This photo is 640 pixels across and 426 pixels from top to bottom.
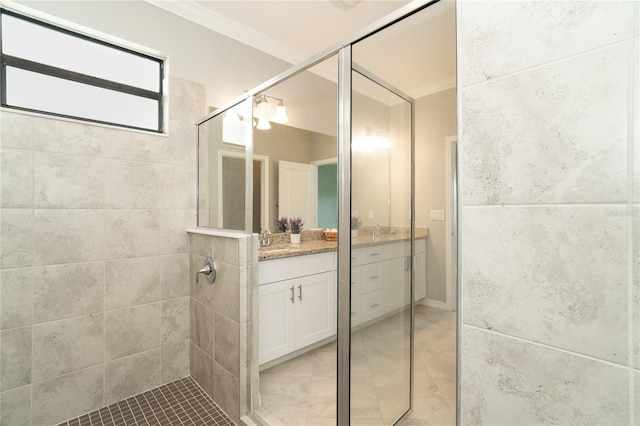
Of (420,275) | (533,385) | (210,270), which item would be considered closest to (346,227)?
(420,275)

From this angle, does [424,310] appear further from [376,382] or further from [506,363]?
[506,363]

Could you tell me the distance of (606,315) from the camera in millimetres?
550

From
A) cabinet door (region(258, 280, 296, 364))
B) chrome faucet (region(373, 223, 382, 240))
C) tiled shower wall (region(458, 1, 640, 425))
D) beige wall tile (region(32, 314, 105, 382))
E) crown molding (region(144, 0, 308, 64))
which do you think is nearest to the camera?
tiled shower wall (region(458, 1, 640, 425))

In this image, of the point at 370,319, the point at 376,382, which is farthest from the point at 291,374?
the point at 370,319

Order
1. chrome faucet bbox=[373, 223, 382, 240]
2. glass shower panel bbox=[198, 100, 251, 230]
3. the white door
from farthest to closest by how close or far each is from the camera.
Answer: the white door, glass shower panel bbox=[198, 100, 251, 230], chrome faucet bbox=[373, 223, 382, 240]

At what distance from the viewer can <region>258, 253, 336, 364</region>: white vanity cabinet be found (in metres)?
2.01

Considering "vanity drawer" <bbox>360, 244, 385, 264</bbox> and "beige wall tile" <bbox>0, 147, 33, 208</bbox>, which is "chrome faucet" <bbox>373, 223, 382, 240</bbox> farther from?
"beige wall tile" <bbox>0, 147, 33, 208</bbox>

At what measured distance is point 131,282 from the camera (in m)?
1.89

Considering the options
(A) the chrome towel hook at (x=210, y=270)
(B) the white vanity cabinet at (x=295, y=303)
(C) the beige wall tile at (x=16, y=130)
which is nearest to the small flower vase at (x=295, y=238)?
(B) the white vanity cabinet at (x=295, y=303)

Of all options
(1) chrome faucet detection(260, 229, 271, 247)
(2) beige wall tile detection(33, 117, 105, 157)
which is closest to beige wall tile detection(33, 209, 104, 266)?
(2) beige wall tile detection(33, 117, 105, 157)

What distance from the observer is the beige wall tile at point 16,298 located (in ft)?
4.88

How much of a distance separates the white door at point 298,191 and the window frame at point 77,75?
42.8 inches

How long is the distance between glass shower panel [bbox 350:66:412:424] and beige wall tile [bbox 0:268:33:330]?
1797mm

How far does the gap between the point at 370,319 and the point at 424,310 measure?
0.88 feet
